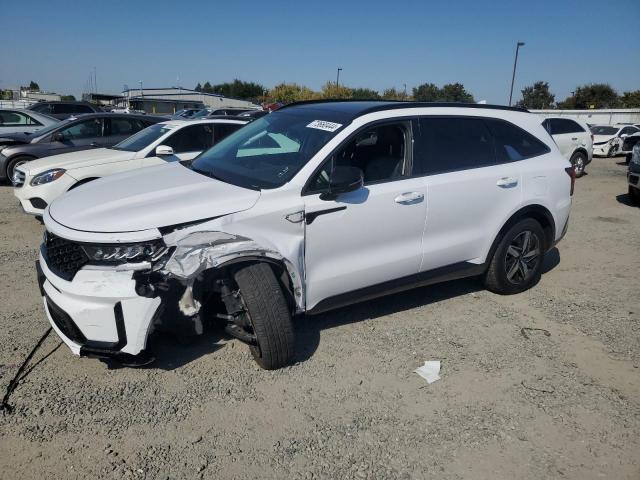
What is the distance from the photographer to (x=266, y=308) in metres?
3.14

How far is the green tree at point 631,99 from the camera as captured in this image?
183 feet

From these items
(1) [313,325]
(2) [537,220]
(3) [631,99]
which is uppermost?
(3) [631,99]

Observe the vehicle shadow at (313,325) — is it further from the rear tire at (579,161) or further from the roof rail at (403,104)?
the rear tire at (579,161)

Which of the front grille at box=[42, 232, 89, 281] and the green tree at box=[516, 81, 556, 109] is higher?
the green tree at box=[516, 81, 556, 109]

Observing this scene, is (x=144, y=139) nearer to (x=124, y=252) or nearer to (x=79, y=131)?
(x=79, y=131)

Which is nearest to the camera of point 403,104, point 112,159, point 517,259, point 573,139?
point 403,104

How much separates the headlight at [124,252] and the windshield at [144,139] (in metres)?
4.61

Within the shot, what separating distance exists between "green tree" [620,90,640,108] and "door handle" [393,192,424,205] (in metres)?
64.1

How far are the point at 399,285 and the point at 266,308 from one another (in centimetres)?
129

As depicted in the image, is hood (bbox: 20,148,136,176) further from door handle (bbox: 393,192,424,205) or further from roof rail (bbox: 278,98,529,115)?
door handle (bbox: 393,192,424,205)

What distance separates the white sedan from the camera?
6598 millimetres

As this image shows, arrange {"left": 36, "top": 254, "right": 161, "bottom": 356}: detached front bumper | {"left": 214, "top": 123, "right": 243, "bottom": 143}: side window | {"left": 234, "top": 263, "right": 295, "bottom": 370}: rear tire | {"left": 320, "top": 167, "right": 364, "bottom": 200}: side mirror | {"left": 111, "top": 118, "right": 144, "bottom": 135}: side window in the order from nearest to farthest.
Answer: {"left": 36, "top": 254, "right": 161, "bottom": 356}: detached front bumper, {"left": 234, "top": 263, "right": 295, "bottom": 370}: rear tire, {"left": 320, "top": 167, "right": 364, "bottom": 200}: side mirror, {"left": 214, "top": 123, "right": 243, "bottom": 143}: side window, {"left": 111, "top": 118, "right": 144, "bottom": 135}: side window

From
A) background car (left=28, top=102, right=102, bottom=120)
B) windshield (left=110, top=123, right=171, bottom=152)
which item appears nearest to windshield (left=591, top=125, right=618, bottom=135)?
windshield (left=110, top=123, right=171, bottom=152)

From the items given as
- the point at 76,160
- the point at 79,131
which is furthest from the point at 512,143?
the point at 79,131
